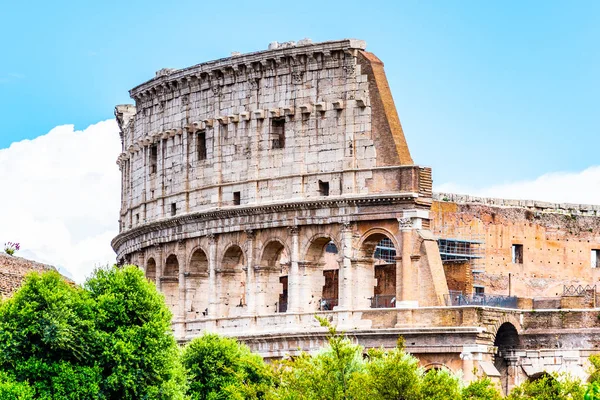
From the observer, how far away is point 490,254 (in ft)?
223

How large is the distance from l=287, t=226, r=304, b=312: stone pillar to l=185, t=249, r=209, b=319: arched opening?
15.4 ft

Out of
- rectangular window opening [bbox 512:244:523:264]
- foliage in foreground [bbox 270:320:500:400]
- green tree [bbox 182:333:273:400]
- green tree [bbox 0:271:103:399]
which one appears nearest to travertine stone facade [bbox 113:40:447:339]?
green tree [bbox 182:333:273:400]

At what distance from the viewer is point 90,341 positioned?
136 ft

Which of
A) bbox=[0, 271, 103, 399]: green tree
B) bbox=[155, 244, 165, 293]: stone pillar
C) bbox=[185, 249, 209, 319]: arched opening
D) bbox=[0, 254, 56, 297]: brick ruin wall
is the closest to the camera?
bbox=[0, 271, 103, 399]: green tree

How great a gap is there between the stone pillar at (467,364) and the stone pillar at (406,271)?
9.80 feet

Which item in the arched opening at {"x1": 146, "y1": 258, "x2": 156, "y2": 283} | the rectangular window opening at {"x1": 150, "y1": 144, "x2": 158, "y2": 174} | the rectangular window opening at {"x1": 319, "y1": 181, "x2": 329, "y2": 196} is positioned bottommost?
the arched opening at {"x1": 146, "y1": 258, "x2": 156, "y2": 283}

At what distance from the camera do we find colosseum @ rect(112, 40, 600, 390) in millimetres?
51438

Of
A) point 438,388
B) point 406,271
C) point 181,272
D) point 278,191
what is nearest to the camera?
point 438,388

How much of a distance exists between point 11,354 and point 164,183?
2031 centimetres

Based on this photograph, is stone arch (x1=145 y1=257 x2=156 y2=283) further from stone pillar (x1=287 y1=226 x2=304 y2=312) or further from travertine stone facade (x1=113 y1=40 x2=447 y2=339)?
stone pillar (x1=287 y1=226 x2=304 y2=312)

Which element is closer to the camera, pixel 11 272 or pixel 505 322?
pixel 505 322

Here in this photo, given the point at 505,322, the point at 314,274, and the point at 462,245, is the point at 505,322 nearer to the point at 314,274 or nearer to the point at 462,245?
the point at 314,274

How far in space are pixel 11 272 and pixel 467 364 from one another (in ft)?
52.8

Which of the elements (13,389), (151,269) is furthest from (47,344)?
(151,269)
